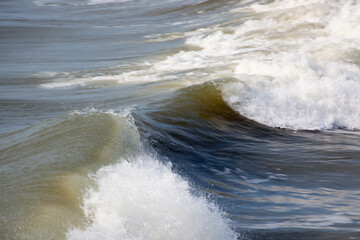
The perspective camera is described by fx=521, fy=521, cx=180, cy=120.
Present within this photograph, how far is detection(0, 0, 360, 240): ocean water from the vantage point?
3.37 m

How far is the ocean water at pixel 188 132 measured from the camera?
11.1 ft

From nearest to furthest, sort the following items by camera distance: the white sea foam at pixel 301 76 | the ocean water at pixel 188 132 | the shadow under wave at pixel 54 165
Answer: the shadow under wave at pixel 54 165
the ocean water at pixel 188 132
the white sea foam at pixel 301 76

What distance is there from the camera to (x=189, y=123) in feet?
20.4

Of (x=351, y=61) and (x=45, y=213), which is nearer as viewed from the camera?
(x=45, y=213)

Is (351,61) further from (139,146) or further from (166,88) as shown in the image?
(139,146)

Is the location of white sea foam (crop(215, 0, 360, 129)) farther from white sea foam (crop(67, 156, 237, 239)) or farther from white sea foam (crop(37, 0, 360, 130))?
white sea foam (crop(67, 156, 237, 239))

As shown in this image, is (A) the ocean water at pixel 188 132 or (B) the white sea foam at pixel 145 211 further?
(A) the ocean water at pixel 188 132

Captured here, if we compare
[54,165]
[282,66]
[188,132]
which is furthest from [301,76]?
[54,165]

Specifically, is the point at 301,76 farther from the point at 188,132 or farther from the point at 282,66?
the point at 188,132

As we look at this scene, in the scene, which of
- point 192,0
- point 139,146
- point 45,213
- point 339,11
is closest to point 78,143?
point 139,146

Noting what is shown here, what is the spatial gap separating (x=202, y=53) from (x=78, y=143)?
24.1 ft

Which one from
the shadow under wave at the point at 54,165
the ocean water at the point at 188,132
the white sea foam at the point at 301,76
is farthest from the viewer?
the white sea foam at the point at 301,76

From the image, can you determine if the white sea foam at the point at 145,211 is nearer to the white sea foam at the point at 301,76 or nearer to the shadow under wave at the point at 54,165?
the shadow under wave at the point at 54,165

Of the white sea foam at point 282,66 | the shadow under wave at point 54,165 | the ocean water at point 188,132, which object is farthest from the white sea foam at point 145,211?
the white sea foam at point 282,66
